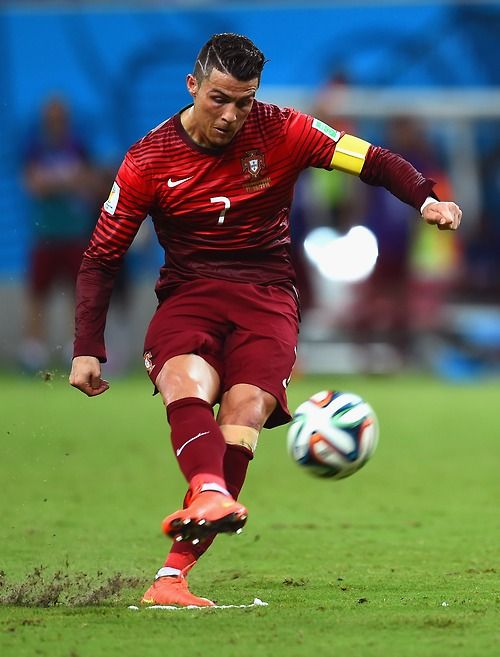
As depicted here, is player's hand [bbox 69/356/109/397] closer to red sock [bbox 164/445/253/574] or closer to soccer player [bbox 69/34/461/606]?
soccer player [bbox 69/34/461/606]

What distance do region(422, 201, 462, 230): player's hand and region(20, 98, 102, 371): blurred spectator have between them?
1102cm

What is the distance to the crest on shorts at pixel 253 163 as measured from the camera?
604cm

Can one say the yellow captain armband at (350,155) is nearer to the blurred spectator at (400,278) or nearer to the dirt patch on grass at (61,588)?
the dirt patch on grass at (61,588)

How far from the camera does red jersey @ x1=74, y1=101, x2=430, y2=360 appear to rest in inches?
234

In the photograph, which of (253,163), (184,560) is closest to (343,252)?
(253,163)

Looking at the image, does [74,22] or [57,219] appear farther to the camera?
[74,22]

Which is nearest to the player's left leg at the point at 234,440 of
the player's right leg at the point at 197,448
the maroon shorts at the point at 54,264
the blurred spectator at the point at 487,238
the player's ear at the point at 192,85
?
the player's right leg at the point at 197,448

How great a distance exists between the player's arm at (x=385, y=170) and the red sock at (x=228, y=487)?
1240 mm

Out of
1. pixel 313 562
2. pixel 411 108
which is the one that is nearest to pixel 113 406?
pixel 411 108

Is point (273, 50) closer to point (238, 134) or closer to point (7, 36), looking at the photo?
point (7, 36)

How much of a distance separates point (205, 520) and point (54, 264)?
11963mm

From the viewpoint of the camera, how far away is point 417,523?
8078 mm

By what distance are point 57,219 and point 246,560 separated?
10344mm

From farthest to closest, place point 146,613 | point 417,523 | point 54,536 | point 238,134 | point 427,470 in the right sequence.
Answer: point 427,470
point 417,523
point 54,536
point 238,134
point 146,613
